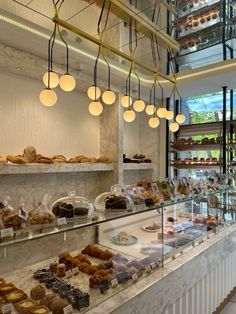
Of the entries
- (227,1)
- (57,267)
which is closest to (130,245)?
(57,267)

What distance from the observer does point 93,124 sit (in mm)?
4695

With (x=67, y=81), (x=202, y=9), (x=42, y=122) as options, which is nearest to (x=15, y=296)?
(x=67, y=81)

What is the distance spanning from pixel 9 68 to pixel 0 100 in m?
0.43

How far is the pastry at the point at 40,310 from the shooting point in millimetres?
1336

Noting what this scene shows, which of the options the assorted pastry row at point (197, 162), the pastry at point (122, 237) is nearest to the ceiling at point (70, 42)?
the assorted pastry row at point (197, 162)

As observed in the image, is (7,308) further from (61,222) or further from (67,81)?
(67,81)

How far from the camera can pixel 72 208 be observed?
62.8 inches

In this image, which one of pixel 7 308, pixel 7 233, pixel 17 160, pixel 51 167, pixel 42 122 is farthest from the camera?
pixel 42 122

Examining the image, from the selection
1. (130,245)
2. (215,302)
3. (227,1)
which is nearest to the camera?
(130,245)

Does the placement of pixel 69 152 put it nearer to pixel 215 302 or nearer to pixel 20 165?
pixel 20 165

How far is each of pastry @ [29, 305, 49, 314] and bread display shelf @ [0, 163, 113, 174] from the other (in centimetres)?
185

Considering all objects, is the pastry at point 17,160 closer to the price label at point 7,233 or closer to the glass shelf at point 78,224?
the glass shelf at point 78,224

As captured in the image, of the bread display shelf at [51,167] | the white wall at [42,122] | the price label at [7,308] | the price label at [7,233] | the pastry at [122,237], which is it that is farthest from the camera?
the white wall at [42,122]

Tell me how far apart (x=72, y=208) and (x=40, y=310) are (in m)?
0.56
